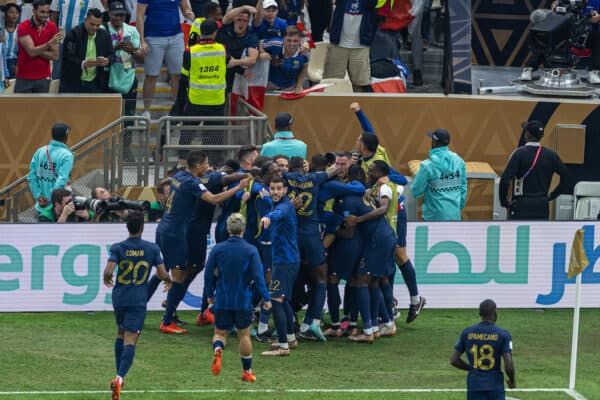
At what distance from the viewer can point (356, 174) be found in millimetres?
15867

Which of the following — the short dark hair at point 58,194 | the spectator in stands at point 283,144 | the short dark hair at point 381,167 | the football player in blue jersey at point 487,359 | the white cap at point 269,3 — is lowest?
the football player in blue jersey at point 487,359

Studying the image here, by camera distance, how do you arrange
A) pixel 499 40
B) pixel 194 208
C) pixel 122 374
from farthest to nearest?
pixel 499 40 → pixel 194 208 → pixel 122 374

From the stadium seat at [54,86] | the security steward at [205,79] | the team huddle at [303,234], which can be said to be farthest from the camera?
the stadium seat at [54,86]

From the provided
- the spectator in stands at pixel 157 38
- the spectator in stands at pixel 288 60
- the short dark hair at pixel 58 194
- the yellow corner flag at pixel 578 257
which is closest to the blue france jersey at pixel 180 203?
the short dark hair at pixel 58 194

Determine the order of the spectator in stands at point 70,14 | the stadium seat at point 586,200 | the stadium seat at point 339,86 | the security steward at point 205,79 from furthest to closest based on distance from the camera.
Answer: the stadium seat at point 339,86, the spectator in stands at point 70,14, the stadium seat at point 586,200, the security steward at point 205,79

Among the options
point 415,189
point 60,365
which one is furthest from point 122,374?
point 415,189

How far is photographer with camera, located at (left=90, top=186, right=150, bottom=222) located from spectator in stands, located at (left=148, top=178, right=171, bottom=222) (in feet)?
0.59

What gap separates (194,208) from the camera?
52.5 feet

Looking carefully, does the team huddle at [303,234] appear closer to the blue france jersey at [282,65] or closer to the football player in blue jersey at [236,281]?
the football player in blue jersey at [236,281]

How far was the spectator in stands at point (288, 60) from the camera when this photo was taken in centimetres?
1980

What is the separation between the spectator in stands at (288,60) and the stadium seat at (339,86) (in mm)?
618

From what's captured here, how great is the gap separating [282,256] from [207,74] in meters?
4.65

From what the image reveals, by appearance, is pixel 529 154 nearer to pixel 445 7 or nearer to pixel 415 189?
pixel 415 189

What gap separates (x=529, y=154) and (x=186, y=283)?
16.1 ft
